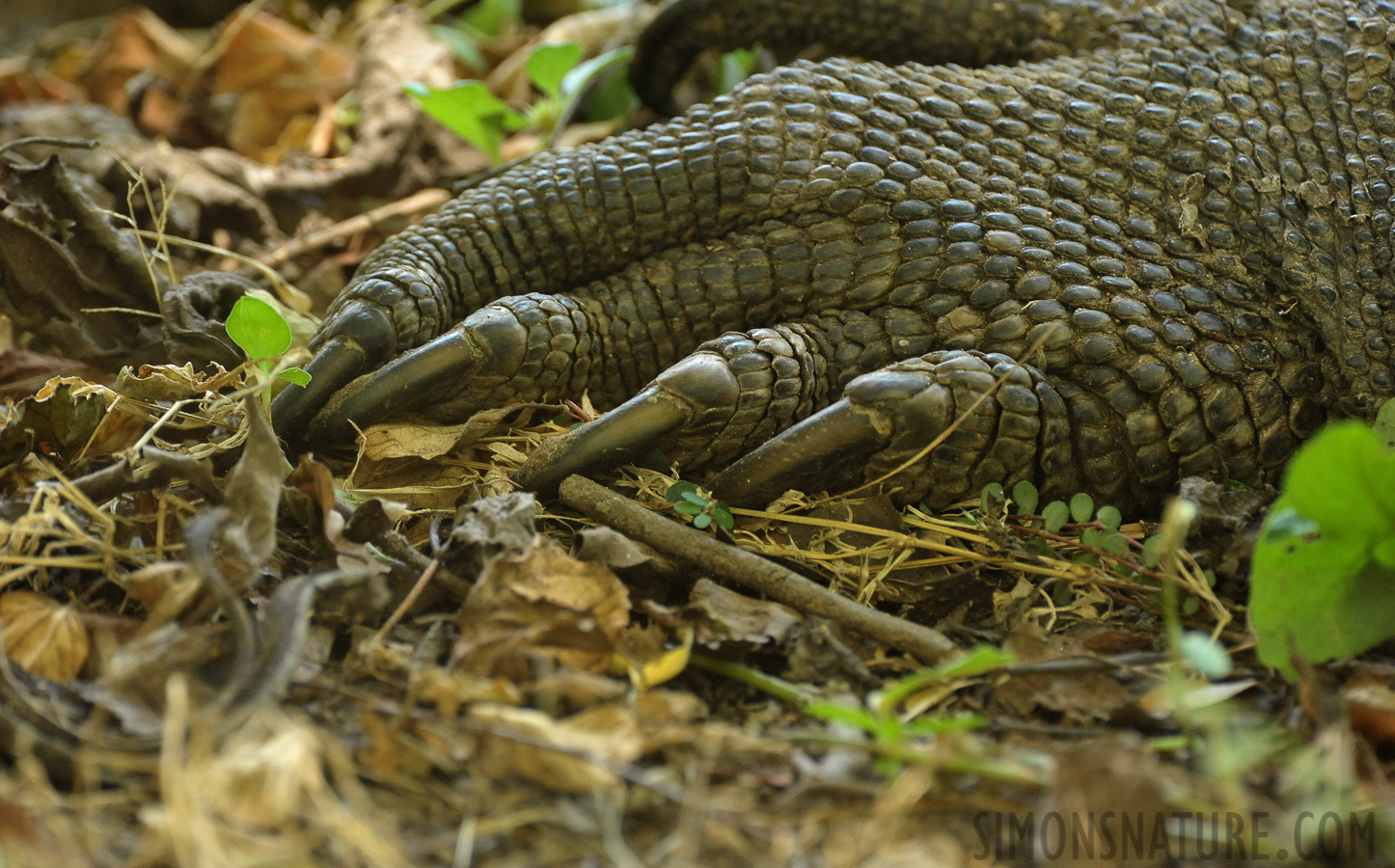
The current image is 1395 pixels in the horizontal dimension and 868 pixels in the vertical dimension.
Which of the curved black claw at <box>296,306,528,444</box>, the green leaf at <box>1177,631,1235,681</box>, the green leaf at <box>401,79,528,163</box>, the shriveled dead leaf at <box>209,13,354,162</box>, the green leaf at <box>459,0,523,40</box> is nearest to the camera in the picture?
the green leaf at <box>1177,631,1235,681</box>

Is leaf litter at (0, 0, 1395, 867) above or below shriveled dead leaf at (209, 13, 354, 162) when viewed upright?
below

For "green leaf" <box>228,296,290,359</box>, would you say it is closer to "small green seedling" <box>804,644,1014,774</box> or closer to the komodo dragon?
the komodo dragon

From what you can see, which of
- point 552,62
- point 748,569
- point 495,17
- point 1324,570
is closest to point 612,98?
point 552,62

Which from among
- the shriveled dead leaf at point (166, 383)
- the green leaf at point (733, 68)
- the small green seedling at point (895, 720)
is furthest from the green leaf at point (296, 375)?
the green leaf at point (733, 68)

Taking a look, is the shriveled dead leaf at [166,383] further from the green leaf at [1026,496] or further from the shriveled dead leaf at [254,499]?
the green leaf at [1026,496]

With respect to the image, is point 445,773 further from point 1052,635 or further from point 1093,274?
point 1093,274

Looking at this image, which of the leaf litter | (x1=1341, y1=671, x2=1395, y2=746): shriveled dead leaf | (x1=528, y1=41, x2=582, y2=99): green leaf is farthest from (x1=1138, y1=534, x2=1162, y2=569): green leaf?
(x1=528, y1=41, x2=582, y2=99): green leaf

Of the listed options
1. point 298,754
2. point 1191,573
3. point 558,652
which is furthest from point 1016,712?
point 298,754

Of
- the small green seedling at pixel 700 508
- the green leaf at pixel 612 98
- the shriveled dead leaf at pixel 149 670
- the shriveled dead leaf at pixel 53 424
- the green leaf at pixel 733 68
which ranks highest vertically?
the green leaf at pixel 733 68
